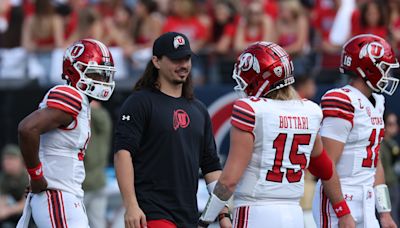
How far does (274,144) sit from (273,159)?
0.34ft

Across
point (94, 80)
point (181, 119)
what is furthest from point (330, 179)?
point (94, 80)

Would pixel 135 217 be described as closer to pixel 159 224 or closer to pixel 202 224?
pixel 159 224

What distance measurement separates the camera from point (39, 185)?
7586 millimetres

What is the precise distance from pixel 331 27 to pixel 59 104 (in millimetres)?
8031

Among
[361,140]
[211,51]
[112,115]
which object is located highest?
[361,140]

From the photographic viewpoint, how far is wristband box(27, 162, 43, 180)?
7.50m

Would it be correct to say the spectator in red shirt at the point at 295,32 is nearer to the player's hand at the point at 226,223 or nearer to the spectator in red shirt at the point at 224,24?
the spectator in red shirt at the point at 224,24

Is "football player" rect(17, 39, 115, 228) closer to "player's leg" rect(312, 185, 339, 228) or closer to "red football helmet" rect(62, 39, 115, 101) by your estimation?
"red football helmet" rect(62, 39, 115, 101)

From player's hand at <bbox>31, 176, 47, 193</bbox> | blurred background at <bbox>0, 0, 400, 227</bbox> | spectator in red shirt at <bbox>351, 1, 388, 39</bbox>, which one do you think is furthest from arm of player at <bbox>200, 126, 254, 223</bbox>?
spectator in red shirt at <bbox>351, 1, 388, 39</bbox>

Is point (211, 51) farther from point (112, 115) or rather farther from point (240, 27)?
point (112, 115)

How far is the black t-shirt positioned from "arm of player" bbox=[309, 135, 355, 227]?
2.96 feet

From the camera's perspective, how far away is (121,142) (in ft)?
24.7

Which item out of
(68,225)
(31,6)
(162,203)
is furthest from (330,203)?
Result: (31,6)

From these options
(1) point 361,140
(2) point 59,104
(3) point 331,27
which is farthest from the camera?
(3) point 331,27
